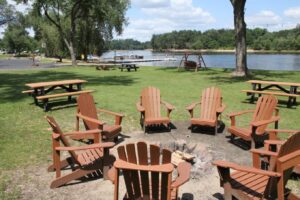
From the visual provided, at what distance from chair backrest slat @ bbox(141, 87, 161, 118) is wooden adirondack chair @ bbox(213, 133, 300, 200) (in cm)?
395

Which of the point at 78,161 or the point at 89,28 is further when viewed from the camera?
the point at 89,28

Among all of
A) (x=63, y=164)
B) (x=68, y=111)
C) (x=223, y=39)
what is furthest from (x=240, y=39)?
(x=223, y=39)

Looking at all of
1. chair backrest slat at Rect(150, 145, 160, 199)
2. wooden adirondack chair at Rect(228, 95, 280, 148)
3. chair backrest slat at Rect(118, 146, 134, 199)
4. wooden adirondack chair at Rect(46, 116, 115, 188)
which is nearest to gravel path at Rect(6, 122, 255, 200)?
wooden adirondack chair at Rect(46, 116, 115, 188)

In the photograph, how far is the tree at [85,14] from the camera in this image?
3074cm

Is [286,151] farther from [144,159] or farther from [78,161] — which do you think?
[78,161]

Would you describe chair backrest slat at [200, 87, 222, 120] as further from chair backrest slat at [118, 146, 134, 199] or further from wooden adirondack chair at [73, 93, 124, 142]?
chair backrest slat at [118, 146, 134, 199]

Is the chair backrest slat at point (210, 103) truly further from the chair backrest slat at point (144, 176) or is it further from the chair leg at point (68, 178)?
the chair backrest slat at point (144, 176)

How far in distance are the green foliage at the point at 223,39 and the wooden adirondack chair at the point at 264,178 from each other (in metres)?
113

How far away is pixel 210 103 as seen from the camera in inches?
324

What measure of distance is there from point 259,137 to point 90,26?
39.3m

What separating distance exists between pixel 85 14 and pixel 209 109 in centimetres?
2683

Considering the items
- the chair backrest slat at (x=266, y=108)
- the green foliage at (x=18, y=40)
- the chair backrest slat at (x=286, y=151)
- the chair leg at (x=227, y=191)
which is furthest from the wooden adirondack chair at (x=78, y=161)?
the green foliage at (x=18, y=40)

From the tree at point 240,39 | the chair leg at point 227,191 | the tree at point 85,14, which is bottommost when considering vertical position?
the chair leg at point 227,191

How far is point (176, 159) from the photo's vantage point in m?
6.09
